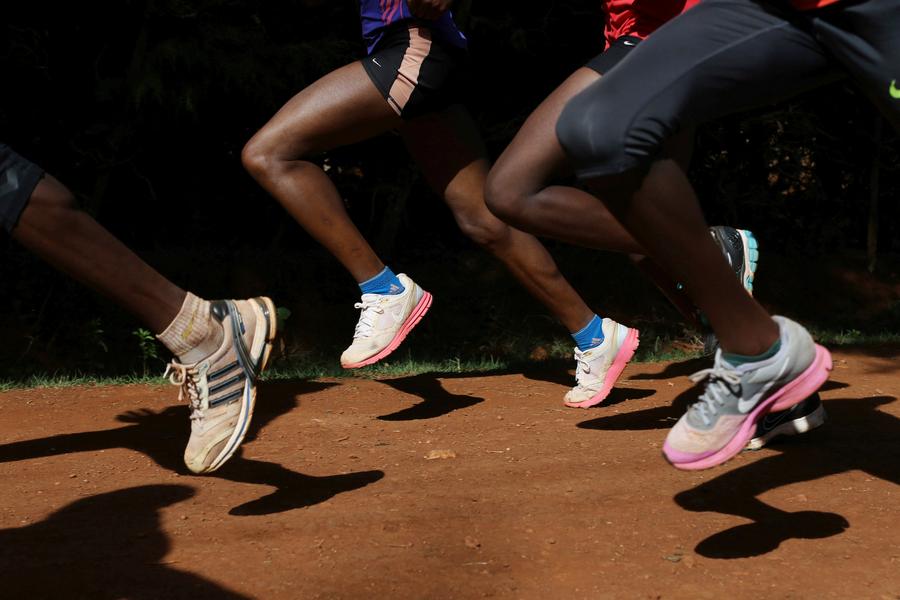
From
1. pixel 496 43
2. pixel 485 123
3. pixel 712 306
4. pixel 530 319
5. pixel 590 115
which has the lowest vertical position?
pixel 530 319

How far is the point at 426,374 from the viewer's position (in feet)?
17.3

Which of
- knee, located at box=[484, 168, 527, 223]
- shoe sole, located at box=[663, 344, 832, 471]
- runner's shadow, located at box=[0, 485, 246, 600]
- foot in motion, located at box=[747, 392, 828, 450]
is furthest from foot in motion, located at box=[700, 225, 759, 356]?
runner's shadow, located at box=[0, 485, 246, 600]

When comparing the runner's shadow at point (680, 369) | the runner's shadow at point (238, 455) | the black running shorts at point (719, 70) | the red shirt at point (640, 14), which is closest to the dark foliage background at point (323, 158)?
the runner's shadow at point (680, 369)

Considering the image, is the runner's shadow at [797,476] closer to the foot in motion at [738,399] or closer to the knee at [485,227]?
the foot in motion at [738,399]

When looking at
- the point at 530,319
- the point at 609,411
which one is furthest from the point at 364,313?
the point at 530,319

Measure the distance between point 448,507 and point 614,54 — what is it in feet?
5.31

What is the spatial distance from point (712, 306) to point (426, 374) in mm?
2772

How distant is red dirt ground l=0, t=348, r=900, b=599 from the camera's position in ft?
8.47

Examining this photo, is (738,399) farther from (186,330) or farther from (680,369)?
(680,369)

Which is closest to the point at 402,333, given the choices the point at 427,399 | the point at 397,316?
the point at 397,316

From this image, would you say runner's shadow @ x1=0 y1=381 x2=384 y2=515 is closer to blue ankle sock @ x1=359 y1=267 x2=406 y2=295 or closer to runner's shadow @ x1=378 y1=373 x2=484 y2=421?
runner's shadow @ x1=378 y1=373 x2=484 y2=421

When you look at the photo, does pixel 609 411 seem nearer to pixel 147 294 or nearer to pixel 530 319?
pixel 147 294

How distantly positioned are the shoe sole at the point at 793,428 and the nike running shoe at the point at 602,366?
0.82 meters

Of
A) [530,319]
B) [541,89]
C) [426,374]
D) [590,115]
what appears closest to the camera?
[590,115]
